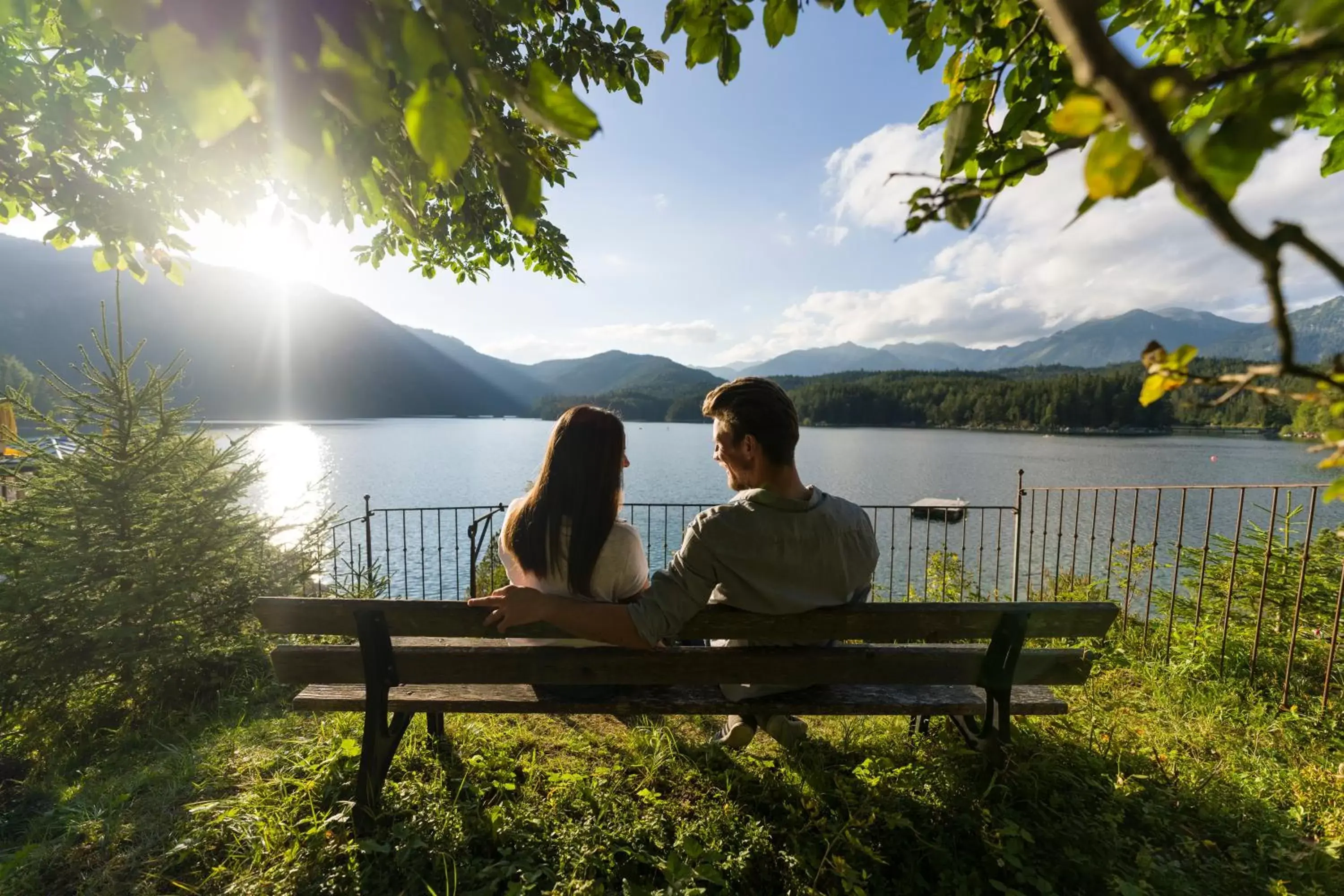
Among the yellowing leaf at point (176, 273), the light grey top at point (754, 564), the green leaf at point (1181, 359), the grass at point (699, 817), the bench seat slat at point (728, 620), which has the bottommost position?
the grass at point (699, 817)

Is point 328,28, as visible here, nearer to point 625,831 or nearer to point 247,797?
point 625,831

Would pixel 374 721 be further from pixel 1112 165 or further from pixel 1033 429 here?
pixel 1033 429

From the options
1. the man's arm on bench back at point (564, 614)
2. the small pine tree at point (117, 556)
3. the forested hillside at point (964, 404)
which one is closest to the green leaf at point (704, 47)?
the man's arm on bench back at point (564, 614)

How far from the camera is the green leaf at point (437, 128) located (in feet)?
2.54

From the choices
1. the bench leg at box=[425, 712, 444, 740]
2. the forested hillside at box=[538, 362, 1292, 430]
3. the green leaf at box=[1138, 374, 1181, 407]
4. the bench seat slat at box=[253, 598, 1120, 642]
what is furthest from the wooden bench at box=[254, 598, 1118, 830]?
the forested hillside at box=[538, 362, 1292, 430]

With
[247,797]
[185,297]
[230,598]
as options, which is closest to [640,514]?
[230,598]

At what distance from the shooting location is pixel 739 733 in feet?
9.03

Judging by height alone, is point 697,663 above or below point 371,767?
above

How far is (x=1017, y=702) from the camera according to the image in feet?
8.15

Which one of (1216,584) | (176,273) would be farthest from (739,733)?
(1216,584)

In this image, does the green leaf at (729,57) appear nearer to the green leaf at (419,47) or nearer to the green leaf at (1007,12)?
the green leaf at (1007,12)

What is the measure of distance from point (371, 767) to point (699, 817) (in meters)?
1.37

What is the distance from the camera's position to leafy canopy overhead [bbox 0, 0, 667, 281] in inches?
32.8

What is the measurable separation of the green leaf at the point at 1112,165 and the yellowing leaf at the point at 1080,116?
0.9 inches
